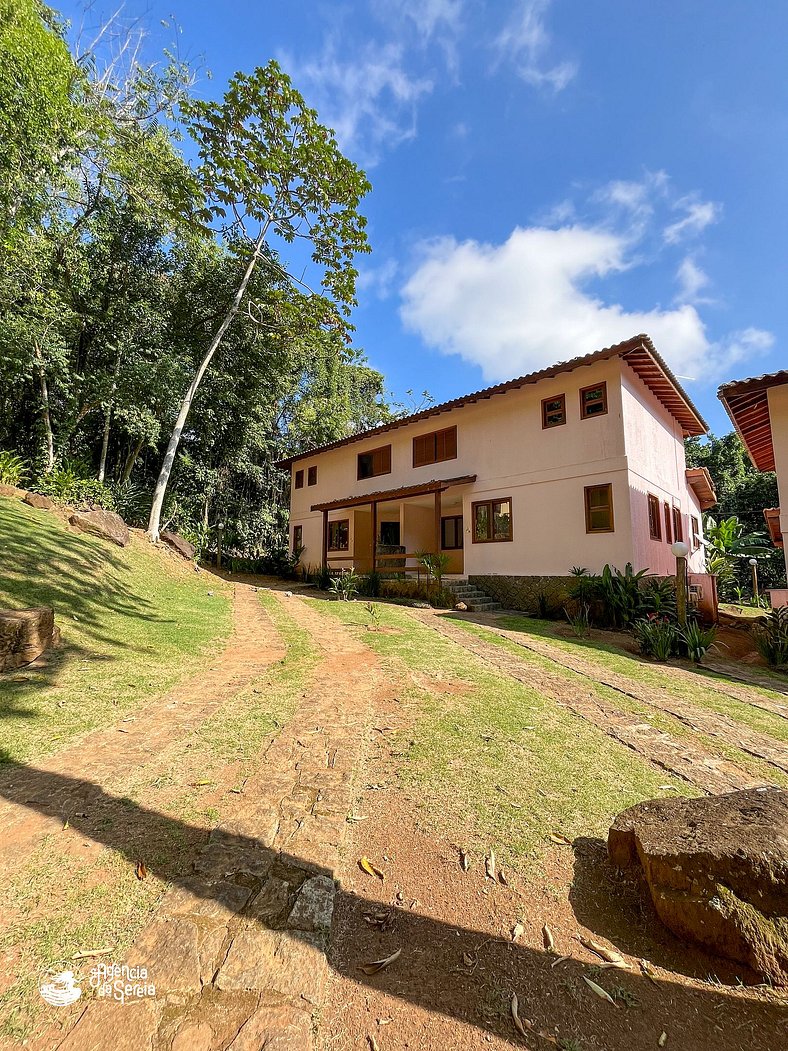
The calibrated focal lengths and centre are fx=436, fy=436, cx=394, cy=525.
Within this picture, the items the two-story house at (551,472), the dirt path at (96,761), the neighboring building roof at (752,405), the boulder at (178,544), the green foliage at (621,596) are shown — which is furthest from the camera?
the boulder at (178,544)

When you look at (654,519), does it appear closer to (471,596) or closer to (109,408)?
(471,596)

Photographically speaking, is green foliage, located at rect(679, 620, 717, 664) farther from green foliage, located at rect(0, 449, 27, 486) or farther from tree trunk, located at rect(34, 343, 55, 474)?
tree trunk, located at rect(34, 343, 55, 474)

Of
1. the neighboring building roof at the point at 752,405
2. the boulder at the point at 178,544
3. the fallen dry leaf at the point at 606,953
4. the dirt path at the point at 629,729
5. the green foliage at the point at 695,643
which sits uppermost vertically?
the neighboring building roof at the point at 752,405

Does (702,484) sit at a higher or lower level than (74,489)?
higher

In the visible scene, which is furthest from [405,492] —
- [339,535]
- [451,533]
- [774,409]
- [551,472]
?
[774,409]

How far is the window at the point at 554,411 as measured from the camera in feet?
43.4

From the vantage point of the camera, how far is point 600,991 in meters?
1.65

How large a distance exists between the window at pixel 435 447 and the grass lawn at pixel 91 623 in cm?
876

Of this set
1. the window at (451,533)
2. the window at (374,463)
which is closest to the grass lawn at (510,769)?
the window at (451,533)

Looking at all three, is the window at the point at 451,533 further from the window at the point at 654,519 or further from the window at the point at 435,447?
the window at the point at 654,519

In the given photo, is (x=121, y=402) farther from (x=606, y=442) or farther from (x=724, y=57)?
(x=724, y=57)

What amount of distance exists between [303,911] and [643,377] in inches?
603

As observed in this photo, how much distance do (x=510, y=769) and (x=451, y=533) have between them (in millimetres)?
14054

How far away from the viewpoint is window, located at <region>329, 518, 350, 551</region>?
20.6m
